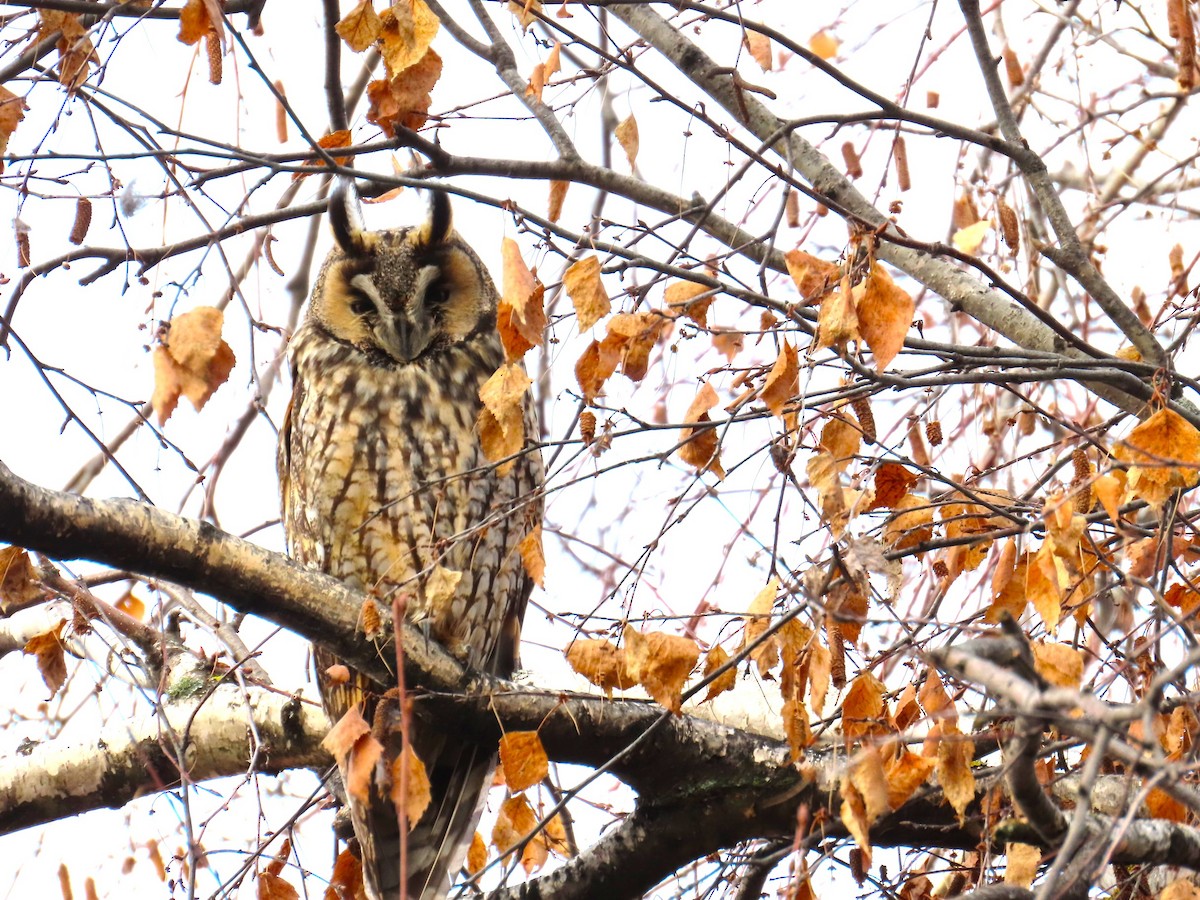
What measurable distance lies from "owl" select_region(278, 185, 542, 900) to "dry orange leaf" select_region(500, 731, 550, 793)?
2.67ft

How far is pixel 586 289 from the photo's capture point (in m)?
1.94

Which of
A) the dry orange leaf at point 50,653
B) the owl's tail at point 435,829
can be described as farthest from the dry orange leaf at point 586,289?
the dry orange leaf at point 50,653

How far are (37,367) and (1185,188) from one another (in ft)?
10.6

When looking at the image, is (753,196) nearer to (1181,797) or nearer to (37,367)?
(37,367)

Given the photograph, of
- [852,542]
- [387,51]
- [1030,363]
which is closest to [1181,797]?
[852,542]

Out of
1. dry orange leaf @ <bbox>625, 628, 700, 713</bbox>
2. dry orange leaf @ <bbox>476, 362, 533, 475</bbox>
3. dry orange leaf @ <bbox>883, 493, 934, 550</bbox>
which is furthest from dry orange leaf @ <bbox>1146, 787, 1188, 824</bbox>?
dry orange leaf @ <bbox>476, 362, 533, 475</bbox>

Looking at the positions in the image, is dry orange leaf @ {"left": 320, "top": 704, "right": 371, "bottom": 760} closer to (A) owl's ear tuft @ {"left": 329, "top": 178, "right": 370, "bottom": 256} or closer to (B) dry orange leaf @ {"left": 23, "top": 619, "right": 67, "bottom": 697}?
→ (B) dry orange leaf @ {"left": 23, "top": 619, "right": 67, "bottom": 697}

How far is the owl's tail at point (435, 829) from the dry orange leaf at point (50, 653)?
0.74 metres

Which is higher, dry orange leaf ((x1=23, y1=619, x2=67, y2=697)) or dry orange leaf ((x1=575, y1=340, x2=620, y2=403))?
dry orange leaf ((x1=23, y1=619, x2=67, y2=697))

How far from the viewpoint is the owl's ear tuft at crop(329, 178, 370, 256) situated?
3.33 metres

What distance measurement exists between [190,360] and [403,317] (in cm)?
139

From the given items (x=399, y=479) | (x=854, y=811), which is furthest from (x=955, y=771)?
(x=399, y=479)

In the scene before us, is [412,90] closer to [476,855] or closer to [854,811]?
[854,811]

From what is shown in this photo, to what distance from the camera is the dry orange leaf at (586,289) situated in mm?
1940
